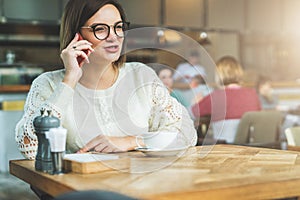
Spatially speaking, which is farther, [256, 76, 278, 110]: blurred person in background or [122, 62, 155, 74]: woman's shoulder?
[256, 76, 278, 110]: blurred person in background

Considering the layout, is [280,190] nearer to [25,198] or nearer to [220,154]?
[220,154]

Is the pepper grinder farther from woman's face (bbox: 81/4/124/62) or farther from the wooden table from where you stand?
woman's face (bbox: 81/4/124/62)

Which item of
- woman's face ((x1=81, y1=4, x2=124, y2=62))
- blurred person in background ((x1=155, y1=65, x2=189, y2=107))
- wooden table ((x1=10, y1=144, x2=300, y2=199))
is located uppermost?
woman's face ((x1=81, y1=4, x2=124, y2=62))

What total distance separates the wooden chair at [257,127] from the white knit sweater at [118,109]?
2.06 meters

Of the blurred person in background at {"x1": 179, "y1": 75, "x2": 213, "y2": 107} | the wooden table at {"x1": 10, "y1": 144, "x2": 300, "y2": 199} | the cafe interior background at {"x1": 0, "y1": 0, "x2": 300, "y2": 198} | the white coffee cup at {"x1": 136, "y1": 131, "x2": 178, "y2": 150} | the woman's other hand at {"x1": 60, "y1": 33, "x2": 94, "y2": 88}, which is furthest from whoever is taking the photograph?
the cafe interior background at {"x1": 0, "y1": 0, "x2": 300, "y2": 198}

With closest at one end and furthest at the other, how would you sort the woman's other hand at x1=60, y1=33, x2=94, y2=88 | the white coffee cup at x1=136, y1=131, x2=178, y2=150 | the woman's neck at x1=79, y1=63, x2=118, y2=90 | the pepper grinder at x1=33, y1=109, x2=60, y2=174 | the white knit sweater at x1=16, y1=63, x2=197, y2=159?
the pepper grinder at x1=33, y1=109, x2=60, y2=174, the white coffee cup at x1=136, y1=131, x2=178, y2=150, the woman's other hand at x1=60, y1=33, x2=94, y2=88, the white knit sweater at x1=16, y1=63, x2=197, y2=159, the woman's neck at x1=79, y1=63, x2=118, y2=90

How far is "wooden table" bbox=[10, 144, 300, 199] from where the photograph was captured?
54.2 inches

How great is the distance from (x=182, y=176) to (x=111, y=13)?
938mm

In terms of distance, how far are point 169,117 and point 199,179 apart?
738mm

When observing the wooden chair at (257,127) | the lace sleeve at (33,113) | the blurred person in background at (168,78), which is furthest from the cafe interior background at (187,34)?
the lace sleeve at (33,113)

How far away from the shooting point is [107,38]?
6.89ft

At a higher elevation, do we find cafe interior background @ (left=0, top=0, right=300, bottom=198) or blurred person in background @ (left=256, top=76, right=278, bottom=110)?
cafe interior background @ (left=0, top=0, right=300, bottom=198)

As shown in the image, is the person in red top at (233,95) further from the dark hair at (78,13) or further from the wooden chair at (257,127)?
the dark hair at (78,13)

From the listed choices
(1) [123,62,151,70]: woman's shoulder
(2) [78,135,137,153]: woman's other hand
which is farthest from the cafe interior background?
(2) [78,135,137,153]: woman's other hand
